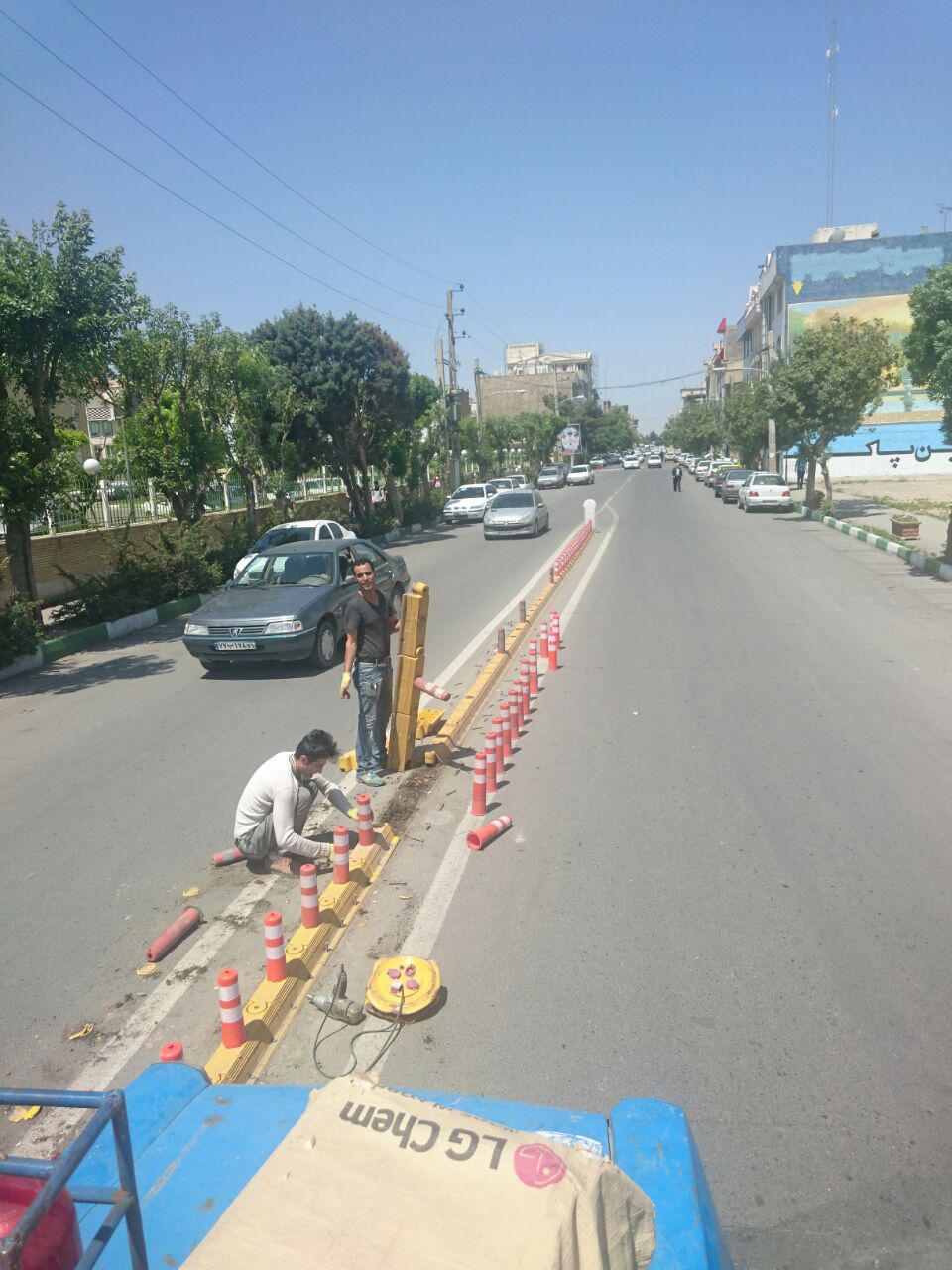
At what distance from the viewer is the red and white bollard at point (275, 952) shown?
4.20m

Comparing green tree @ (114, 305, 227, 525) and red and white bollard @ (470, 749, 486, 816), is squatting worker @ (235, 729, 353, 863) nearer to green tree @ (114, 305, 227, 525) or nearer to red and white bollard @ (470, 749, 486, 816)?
red and white bollard @ (470, 749, 486, 816)

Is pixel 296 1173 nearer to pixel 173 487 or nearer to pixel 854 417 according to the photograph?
pixel 173 487

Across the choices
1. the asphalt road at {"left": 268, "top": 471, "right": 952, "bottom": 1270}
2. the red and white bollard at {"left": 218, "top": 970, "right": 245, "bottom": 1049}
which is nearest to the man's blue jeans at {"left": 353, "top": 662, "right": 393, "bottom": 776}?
the asphalt road at {"left": 268, "top": 471, "right": 952, "bottom": 1270}

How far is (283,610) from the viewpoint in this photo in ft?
36.3

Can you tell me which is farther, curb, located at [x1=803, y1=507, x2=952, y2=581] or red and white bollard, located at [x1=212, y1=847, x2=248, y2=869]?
curb, located at [x1=803, y1=507, x2=952, y2=581]

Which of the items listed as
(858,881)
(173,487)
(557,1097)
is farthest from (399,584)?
(557,1097)

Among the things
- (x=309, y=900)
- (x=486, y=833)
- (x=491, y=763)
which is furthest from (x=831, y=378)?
(x=309, y=900)

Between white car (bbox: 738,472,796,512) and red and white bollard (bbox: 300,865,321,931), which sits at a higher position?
white car (bbox: 738,472,796,512)

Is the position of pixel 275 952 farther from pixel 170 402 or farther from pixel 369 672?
pixel 170 402

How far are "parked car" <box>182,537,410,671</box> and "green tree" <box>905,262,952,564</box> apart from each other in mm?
9985

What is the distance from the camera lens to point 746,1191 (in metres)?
3.11

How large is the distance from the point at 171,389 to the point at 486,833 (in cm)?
1553

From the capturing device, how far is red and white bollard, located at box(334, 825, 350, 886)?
5219 millimetres

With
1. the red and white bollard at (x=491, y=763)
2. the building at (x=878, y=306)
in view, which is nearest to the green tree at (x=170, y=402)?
the red and white bollard at (x=491, y=763)
